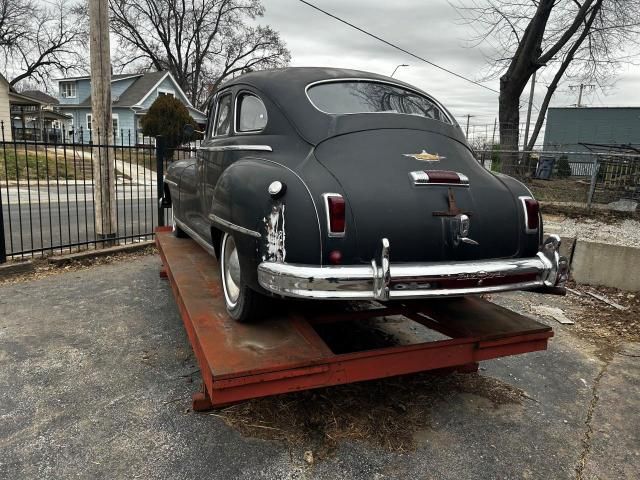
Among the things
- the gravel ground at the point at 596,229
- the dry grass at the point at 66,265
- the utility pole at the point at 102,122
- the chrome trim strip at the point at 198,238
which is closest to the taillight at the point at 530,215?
the chrome trim strip at the point at 198,238

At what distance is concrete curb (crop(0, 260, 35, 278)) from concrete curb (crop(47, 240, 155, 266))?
0.31 m

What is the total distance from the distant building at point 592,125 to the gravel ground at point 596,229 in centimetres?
2411

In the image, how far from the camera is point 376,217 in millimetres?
2594

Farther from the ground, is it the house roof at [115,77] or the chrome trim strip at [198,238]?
the house roof at [115,77]

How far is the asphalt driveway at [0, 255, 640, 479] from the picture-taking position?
2521 millimetres

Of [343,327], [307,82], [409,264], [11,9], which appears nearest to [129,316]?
[343,327]

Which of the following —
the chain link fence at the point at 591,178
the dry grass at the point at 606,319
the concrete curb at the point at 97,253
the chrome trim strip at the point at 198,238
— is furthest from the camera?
the chain link fence at the point at 591,178

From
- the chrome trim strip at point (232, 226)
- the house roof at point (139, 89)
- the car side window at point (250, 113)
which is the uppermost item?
the house roof at point (139, 89)

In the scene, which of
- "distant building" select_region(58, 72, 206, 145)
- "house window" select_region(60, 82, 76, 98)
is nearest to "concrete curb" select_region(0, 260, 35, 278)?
"distant building" select_region(58, 72, 206, 145)

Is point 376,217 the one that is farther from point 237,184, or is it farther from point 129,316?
point 129,316

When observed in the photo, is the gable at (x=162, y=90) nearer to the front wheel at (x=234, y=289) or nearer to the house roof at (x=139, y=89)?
the house roof at (x=139, y=89)

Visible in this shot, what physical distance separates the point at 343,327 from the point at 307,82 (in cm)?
219

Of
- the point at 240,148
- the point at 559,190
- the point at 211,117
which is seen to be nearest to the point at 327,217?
the point at 240,148

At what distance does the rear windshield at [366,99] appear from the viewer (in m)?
3.21
